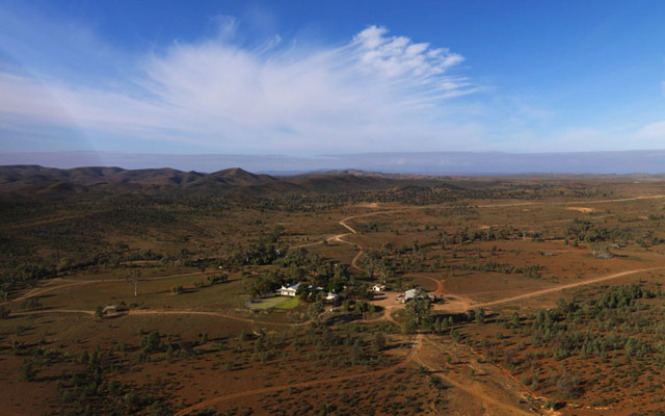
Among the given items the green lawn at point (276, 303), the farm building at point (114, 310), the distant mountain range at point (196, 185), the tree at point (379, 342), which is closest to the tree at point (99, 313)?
the farm building at point (114, 310)

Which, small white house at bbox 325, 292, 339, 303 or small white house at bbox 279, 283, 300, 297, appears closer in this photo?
small white house at bbox 325, 292, 339, 303

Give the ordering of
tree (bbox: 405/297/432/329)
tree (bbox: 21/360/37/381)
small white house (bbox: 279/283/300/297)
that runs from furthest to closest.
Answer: small white house (bbox: 279/283/300/297) → tree (bbox: 405/297/432/329) → tree (bbox: 21/360/37/381)

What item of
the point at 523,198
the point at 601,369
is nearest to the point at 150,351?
the point at 601,369

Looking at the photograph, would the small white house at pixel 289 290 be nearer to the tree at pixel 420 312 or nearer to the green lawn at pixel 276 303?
the green lawn at pixel 276 303

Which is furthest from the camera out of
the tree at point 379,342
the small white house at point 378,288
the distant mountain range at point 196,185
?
the distant mountain range at point 196,185

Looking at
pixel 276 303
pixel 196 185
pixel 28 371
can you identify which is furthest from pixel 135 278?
pixel 196 185

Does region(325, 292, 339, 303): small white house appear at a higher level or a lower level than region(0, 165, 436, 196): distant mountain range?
lower

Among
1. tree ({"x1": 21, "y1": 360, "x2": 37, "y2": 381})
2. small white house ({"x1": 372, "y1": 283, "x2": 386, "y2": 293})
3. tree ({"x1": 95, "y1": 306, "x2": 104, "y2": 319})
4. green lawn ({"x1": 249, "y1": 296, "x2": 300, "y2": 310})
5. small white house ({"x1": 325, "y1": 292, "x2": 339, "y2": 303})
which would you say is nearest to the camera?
tree ({"x1": 21, "y1": 360, "x2": 37, "y2": 381})

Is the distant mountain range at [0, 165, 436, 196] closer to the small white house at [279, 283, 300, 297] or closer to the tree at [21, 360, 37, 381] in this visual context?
the small white house at [279, 283, 300, 297]

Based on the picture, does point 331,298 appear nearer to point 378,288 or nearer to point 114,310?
point 378,288

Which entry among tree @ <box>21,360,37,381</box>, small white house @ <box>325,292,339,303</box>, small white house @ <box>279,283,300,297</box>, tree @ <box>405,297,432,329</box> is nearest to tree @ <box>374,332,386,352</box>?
tree @ <box>405,297,432,329</box>

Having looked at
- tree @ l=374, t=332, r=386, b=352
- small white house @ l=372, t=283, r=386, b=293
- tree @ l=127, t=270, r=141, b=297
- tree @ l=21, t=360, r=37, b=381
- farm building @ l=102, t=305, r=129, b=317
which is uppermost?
tree @ l=21, t=360, r=37, b=381
